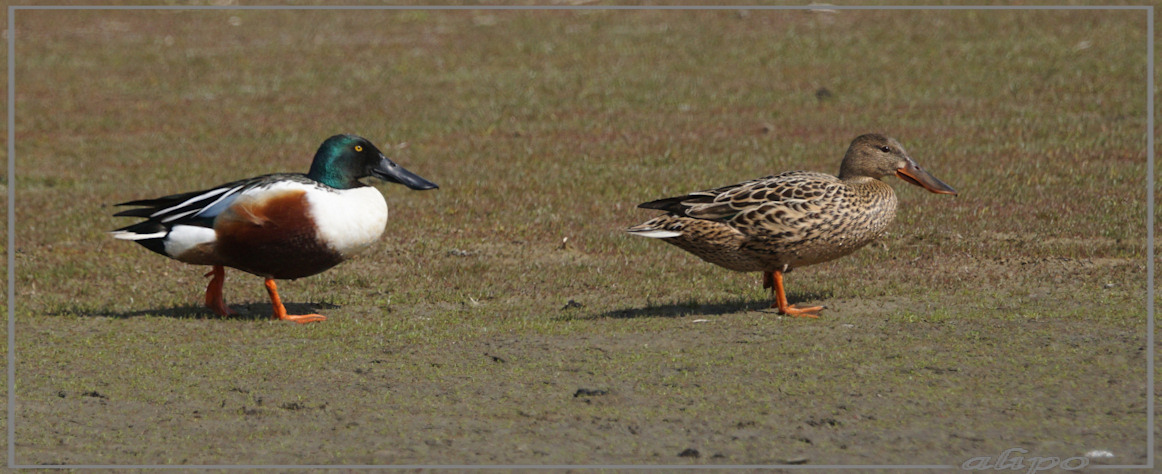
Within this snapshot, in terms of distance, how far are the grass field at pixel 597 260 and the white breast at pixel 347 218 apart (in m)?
0.67

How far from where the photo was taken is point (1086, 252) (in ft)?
33.1

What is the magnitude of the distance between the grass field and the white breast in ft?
2.21

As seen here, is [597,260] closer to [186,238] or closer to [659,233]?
[659,233]

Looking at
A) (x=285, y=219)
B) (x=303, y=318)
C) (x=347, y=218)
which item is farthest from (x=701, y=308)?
(x=285, y=219)

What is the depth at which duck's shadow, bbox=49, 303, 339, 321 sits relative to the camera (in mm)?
9531

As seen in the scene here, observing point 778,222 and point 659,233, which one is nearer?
point 778,222

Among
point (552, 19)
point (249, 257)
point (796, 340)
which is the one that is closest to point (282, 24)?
point (552, 19)

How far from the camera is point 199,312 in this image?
380 inches

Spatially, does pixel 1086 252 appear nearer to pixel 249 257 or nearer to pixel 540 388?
pixel 540 388

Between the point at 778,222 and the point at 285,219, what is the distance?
3365 mm

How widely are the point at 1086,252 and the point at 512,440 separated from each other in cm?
601

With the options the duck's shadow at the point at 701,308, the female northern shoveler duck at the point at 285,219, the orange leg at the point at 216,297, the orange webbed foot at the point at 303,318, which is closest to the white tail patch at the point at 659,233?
the duck's shadow at the point at 701,308

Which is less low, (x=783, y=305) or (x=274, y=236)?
(x=274, y=236)

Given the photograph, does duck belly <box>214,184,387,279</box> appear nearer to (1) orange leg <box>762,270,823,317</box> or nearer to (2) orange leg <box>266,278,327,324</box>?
(2) orange leg <box>266,278,327,324</box>
